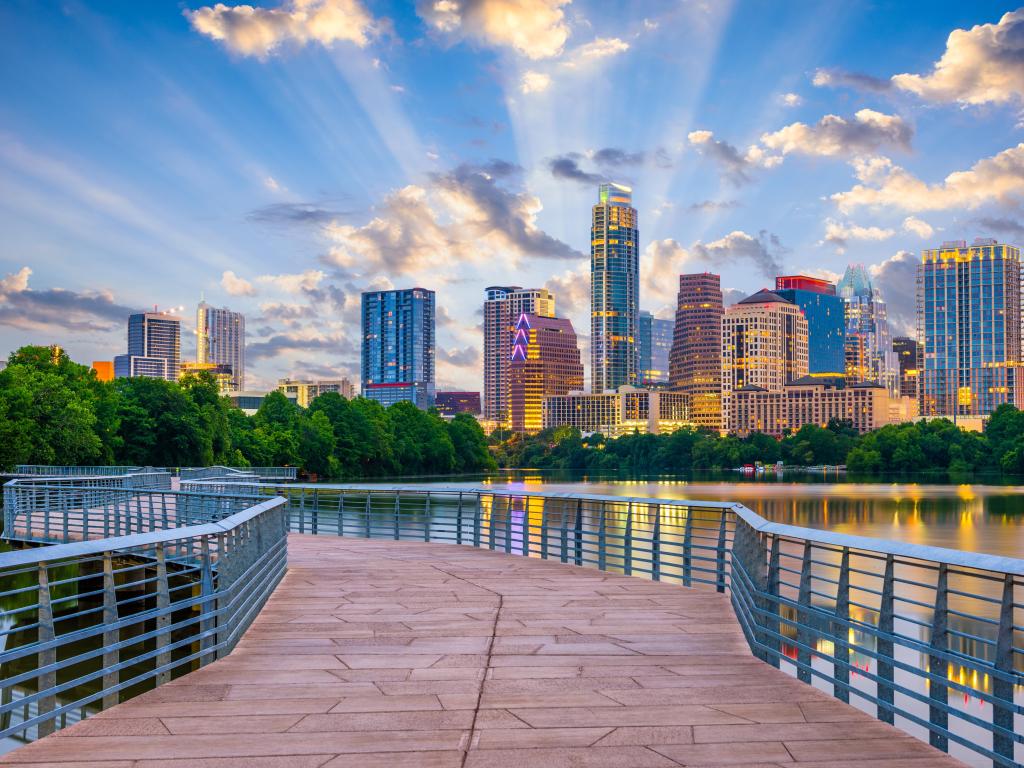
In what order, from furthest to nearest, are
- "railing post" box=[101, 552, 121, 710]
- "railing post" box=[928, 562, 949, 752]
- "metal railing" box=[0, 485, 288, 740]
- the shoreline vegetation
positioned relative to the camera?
the shoreline vegetation, "railing post" box=[101, 552, 121, 710], "metal railing" box=[0, 485, 288, 740], "railing post" box=[928, 562, 949, 752]

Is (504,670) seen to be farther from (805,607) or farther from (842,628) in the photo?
(842,628)

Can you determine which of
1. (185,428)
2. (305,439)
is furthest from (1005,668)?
(305,439)

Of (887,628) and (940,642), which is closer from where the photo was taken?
(940,642)

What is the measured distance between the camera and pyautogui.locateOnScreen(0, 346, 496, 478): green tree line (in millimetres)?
75688

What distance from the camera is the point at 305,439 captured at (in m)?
117

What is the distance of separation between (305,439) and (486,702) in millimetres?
111665

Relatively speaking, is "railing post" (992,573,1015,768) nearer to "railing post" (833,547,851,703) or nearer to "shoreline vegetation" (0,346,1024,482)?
"railing post" (833,547,851,703)

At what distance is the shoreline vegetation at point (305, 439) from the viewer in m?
76.6

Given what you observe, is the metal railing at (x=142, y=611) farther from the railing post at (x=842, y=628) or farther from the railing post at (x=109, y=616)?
the railing post at (x=842, y=628)

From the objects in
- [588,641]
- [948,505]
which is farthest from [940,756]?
[948,505]

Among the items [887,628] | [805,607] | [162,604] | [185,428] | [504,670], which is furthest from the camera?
[185,428]

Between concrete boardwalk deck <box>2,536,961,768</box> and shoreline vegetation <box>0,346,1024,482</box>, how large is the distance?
224ft

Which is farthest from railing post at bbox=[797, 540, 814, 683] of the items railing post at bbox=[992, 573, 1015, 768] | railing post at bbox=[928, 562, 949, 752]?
railing post at bbox=[992, 573, 1015, 768]

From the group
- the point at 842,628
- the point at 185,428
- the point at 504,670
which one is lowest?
the point at 504,670
